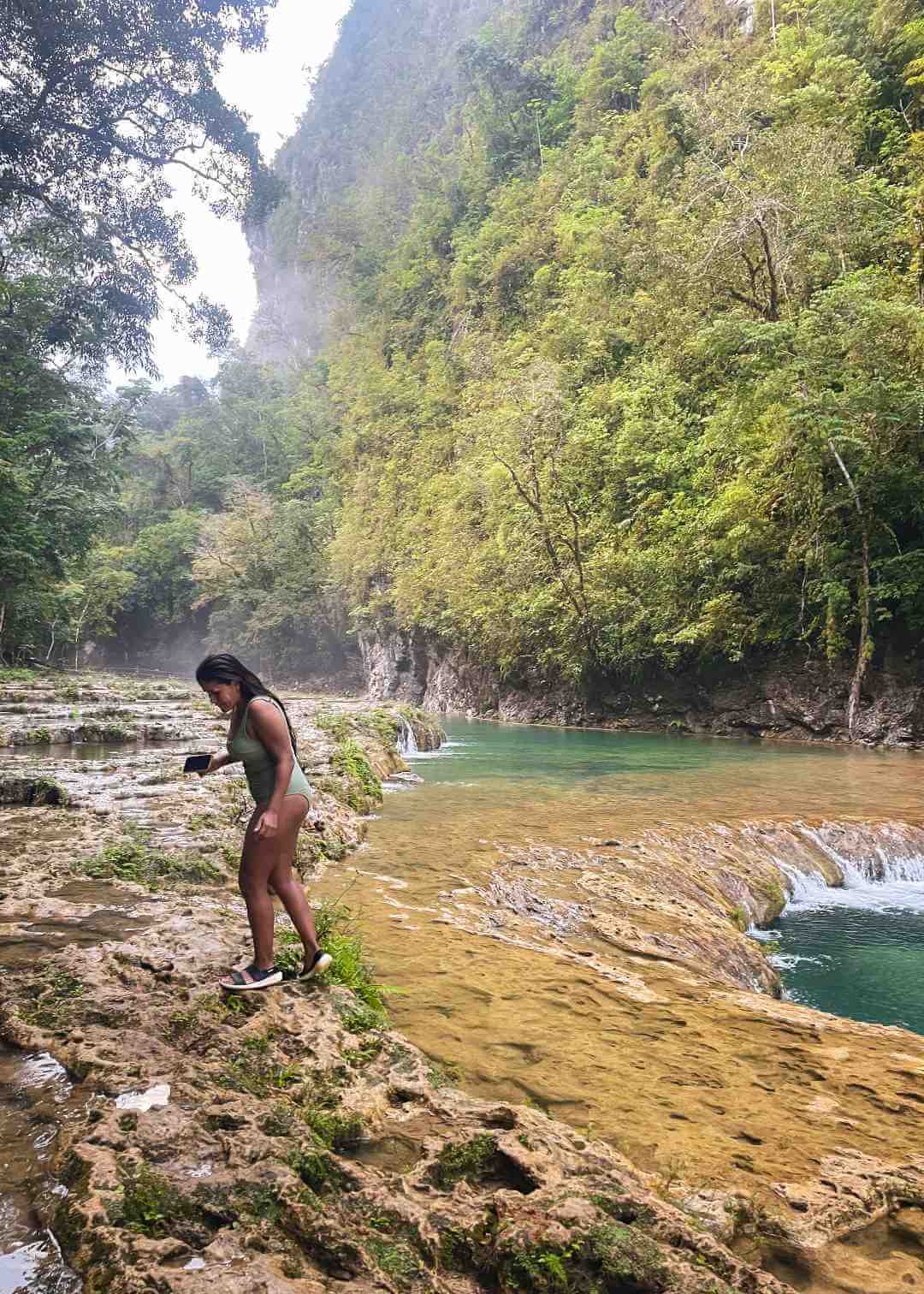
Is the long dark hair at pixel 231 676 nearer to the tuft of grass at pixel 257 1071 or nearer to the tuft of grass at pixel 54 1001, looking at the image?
the tuft of grass at pixel 257 1071

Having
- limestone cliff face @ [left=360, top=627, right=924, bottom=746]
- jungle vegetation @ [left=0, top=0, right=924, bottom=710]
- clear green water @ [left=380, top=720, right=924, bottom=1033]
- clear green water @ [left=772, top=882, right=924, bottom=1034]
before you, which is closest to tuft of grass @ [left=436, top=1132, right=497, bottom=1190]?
clear green water @ [left=380, top=720, right=924, bottom=1033]

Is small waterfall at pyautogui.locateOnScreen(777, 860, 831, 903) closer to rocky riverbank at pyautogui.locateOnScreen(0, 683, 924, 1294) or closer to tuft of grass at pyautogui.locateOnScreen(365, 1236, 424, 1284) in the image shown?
rocky riverbank at pyautogui.locateOnScreen(0, 683, 924, 1294)

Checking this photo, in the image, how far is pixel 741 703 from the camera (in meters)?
21.0

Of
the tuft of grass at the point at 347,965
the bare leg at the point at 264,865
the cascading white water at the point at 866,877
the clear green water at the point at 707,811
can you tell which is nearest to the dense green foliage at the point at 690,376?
the clear green water at the point at 707,811

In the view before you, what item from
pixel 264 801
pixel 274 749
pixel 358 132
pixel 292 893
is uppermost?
pixel 358 132

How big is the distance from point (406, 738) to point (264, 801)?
50.2 ft

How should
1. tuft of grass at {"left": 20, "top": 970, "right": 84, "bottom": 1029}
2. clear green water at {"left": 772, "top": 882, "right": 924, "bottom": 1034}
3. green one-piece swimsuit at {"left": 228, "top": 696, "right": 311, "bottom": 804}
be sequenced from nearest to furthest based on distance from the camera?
tuft of grass at {"left": 20, "top": 970, "right": 84, "bottom": 1029} → green one-piece swimsuit at {"left": 228, "top": 696, "right": 311, "bottom": 804} → clear green water at {"left": 772, "top": 882, "right": 924, "bottom": 1034}

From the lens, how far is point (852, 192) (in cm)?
2091

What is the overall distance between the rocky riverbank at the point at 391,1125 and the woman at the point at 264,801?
255mm

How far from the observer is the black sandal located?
374 centimetres

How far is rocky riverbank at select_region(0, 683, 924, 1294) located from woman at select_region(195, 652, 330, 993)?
0.84 ft

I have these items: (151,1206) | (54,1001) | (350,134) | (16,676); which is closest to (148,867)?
(54,1001)

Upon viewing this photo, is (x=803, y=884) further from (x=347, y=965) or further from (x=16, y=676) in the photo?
(x=16, y=676)

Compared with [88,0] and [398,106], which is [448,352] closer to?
[88,0]
